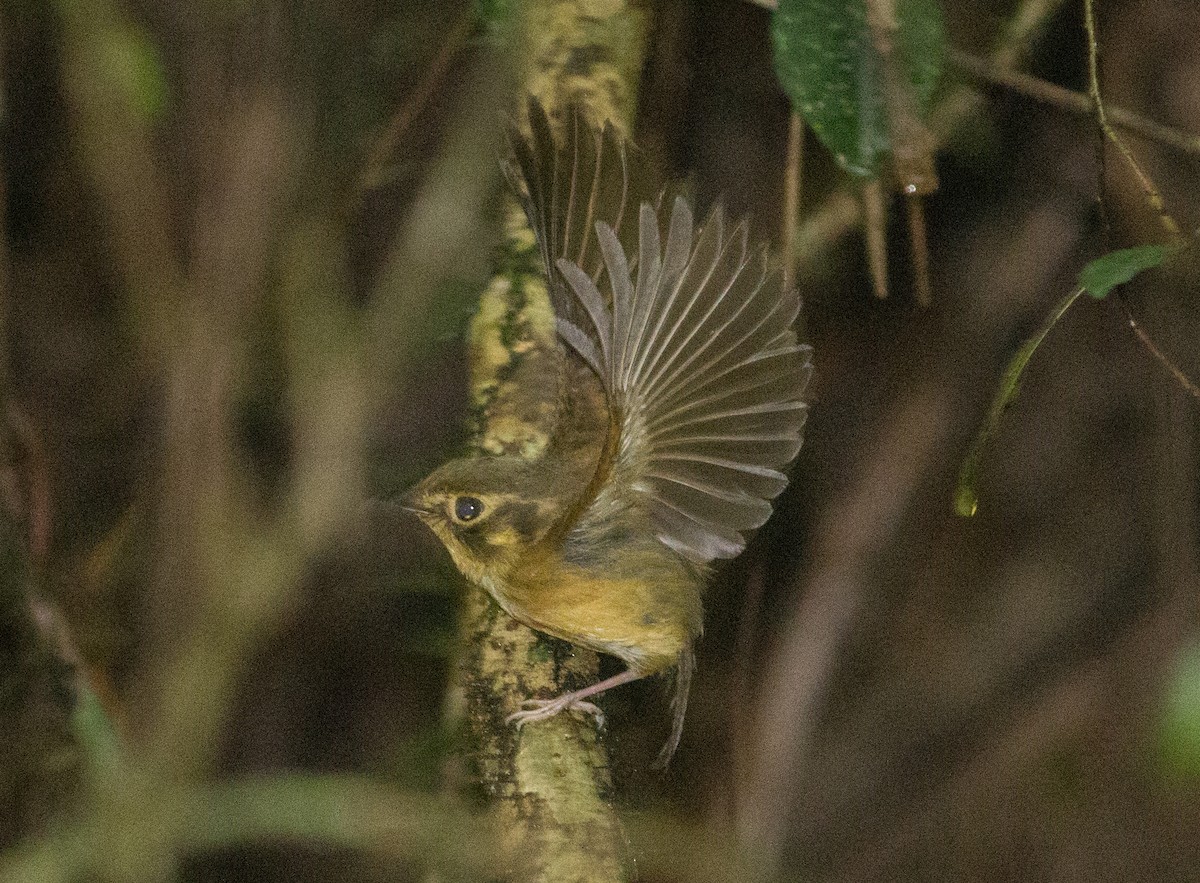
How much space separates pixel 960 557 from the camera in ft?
14.7

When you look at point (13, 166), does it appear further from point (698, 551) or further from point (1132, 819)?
point (1132, 819)

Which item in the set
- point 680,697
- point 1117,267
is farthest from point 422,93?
point 1117,267

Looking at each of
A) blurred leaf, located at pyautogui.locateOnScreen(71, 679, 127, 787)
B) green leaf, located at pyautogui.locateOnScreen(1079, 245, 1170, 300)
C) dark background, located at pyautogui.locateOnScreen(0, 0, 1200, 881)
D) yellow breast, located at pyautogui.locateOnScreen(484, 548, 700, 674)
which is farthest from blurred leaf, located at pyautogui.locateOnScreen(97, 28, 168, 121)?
green leaf, located at pyautogui.locateOnScreen(1079, 245, 1170, 300)

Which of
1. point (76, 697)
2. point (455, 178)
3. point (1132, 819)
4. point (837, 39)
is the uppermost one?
point (837, 39)

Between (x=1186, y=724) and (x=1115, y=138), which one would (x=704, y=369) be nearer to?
(x=1115, y=138)

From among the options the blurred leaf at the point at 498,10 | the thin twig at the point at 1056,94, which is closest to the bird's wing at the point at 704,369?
the blurred leaf at the point at 498,10

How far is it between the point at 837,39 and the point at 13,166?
316 cm

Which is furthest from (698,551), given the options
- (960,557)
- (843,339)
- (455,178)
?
(960,557)

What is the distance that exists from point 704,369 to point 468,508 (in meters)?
0.59

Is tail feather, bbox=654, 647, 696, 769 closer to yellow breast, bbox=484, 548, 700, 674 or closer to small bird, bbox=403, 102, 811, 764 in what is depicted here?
small bird, bbox=403, 102, 811, 764

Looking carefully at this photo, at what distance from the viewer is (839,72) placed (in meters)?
2.11

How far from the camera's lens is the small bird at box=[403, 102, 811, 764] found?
195 centimetres

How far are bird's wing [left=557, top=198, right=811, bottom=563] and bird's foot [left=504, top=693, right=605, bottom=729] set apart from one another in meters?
0.37

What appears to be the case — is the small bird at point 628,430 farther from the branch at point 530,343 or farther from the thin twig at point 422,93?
the thin twig at point 422,93
